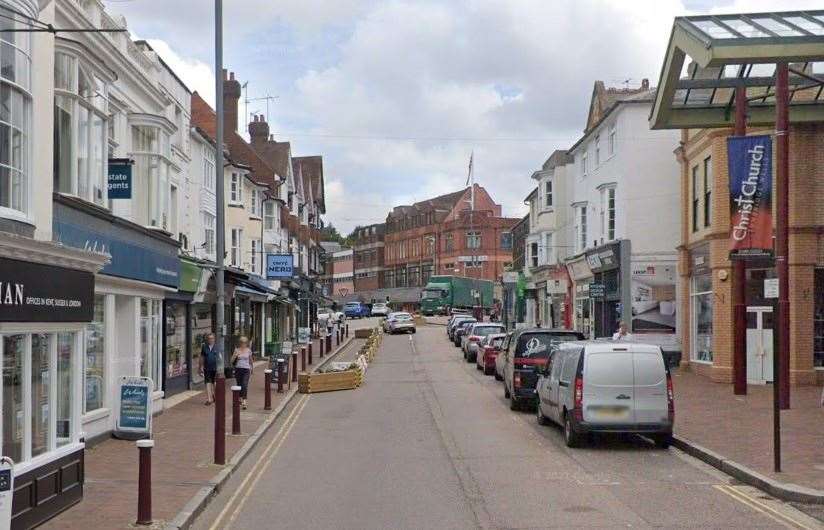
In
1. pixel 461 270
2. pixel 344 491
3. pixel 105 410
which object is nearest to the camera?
pixel 344 491

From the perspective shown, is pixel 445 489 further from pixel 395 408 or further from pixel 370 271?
pixel 370 271

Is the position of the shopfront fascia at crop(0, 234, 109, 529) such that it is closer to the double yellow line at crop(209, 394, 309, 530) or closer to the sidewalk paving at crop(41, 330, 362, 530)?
the sidewalk paving at crop(41, 330, 362, 530)

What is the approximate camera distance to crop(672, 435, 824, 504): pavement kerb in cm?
1082

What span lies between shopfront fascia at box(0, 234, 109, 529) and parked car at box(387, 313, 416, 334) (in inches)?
2188

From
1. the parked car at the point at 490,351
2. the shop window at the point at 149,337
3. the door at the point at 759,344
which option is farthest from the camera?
the parked car at the point at 490,351

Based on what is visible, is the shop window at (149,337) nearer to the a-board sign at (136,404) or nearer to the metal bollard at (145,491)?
the a-board sign at (136,404)

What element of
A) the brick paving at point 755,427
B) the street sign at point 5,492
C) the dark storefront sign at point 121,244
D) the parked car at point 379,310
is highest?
the dark storefront sign at point 121,244

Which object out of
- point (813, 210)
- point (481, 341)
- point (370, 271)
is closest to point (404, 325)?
point (481, 341)

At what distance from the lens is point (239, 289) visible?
35781 mm

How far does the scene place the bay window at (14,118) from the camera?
9.94 meters

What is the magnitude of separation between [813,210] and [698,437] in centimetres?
1139

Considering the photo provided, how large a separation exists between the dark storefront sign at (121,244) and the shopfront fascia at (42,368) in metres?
3.28

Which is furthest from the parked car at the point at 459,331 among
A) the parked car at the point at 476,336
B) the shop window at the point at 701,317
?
the shop window at the point at 701,317

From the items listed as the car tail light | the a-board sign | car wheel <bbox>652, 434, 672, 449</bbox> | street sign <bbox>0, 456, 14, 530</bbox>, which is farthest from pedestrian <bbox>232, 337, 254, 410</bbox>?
street sign <bbox>0, 456, 14, 530</bbox>
